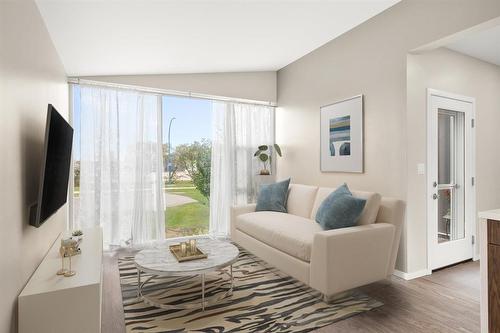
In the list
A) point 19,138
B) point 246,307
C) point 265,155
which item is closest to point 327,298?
point 246,307

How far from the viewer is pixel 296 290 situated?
8.95 ft

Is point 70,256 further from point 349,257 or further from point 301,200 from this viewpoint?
point 301,200

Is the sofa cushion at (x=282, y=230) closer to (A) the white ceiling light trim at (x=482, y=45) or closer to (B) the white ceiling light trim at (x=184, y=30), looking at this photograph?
(B) the white ceiling light trim at (x=184, y=30)

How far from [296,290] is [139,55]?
3164 millimetres

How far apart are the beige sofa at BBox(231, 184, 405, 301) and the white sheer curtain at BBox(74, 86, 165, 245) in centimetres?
161

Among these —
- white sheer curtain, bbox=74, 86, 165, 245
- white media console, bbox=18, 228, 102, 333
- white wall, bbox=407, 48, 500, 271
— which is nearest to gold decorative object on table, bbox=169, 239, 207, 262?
white media console, bbox=18, 228, 102, 333

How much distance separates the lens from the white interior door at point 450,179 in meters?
3.17

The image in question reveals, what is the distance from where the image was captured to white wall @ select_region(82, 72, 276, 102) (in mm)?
4219

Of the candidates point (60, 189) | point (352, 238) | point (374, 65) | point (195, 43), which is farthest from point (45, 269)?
point (374, 65)

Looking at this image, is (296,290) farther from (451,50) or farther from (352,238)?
(451,50)

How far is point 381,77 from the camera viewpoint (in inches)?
128

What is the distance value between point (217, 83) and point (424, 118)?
3.07m

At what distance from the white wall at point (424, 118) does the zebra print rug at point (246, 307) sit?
1.12 m

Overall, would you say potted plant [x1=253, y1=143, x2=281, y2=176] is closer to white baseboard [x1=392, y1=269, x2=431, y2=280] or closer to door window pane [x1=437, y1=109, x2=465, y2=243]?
door window pane [x1=437, y1=109, x2=465, y2=243]
